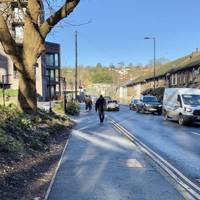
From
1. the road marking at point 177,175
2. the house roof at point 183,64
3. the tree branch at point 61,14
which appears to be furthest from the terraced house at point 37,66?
the house roof at point 183,64

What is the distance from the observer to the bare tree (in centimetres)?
1745

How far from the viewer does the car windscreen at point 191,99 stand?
28303 millimetres

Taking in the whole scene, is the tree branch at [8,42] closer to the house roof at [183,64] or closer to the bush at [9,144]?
the bush at [9,144]

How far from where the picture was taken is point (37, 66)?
29688 mm

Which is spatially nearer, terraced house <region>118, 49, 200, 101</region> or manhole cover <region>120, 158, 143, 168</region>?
manhole cover <region>120, 158, 143, 168</region>

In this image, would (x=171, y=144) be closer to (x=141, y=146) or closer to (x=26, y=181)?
(x=141, y=146)

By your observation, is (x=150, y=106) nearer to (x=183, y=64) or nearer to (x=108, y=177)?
(x=183, y=64)

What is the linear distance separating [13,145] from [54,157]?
148 cm

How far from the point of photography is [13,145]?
10.7m

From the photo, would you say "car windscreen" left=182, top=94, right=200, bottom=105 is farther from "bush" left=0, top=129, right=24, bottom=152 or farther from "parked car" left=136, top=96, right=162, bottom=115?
"bush" left=0, top=129, right=24, bottom=152

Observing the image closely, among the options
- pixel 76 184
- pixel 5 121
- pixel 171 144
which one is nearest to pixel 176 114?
pixel 171 144

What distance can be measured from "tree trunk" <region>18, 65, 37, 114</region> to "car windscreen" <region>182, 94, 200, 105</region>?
12.6 m

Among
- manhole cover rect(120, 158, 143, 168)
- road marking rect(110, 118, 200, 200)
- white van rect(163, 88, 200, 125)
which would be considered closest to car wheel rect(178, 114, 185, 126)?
white van rect(163, 88, 200, 125)

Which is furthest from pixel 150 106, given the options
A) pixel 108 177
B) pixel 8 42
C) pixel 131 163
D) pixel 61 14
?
pixel 108 177
